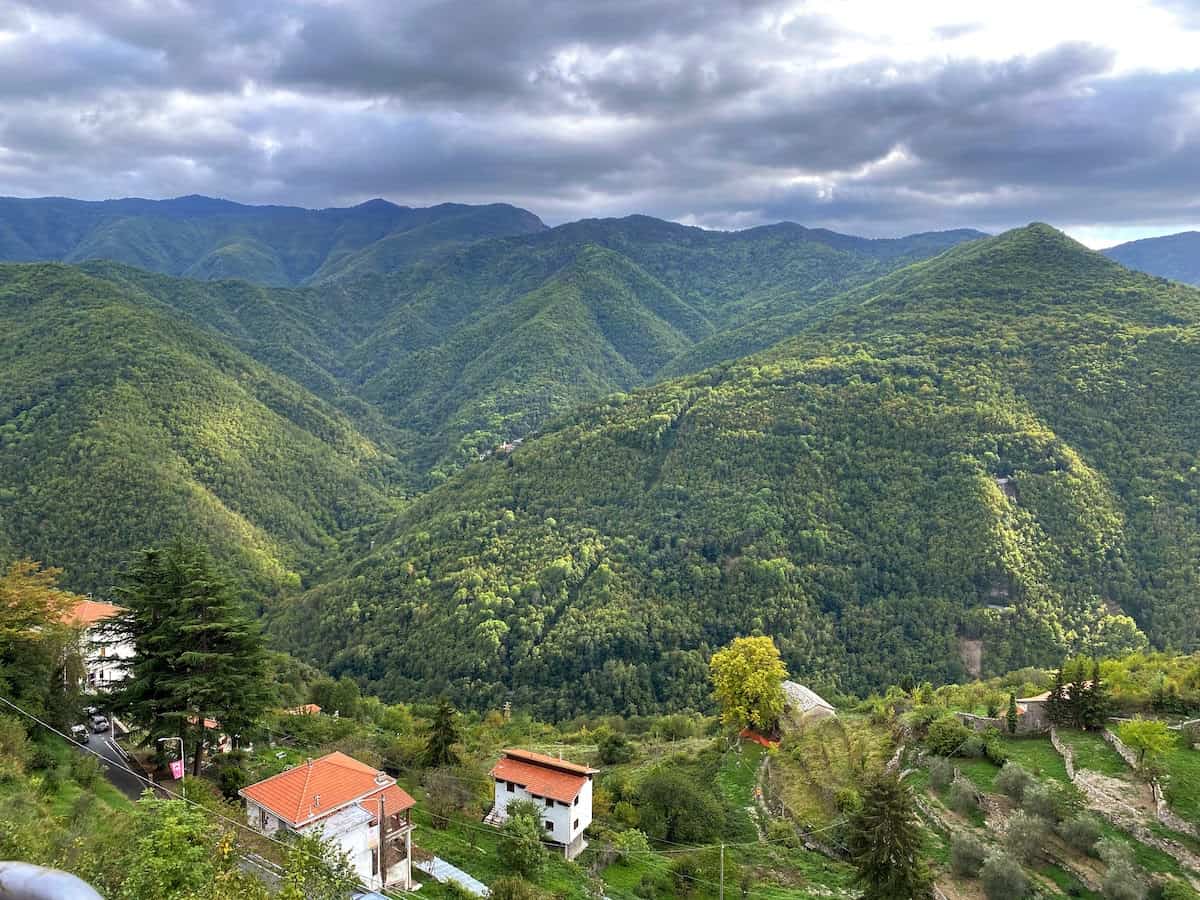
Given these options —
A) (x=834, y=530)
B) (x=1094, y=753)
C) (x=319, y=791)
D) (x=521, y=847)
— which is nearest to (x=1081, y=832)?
(x=1094, y=753)

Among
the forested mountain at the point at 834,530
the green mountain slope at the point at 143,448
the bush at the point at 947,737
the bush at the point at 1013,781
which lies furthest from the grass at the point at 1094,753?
the green mountain slope at the point at 143,448

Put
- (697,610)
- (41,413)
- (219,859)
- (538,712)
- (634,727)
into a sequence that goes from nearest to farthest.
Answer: (219,859) < (634,727) < (538,712) < (697,610) < (41,413)

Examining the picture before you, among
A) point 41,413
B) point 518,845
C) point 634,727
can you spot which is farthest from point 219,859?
point 41,413

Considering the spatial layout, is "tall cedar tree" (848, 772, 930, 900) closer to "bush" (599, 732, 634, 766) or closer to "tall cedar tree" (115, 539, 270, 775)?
"tall cedar tree" (115, 539, 270, 775)

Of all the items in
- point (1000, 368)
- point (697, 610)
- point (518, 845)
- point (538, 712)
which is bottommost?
point (538, 712)

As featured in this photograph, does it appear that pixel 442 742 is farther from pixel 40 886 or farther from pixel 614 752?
pixel 40 886

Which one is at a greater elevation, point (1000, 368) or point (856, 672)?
point (1000, 368)

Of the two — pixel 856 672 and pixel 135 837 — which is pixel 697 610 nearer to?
pixel 856 672
